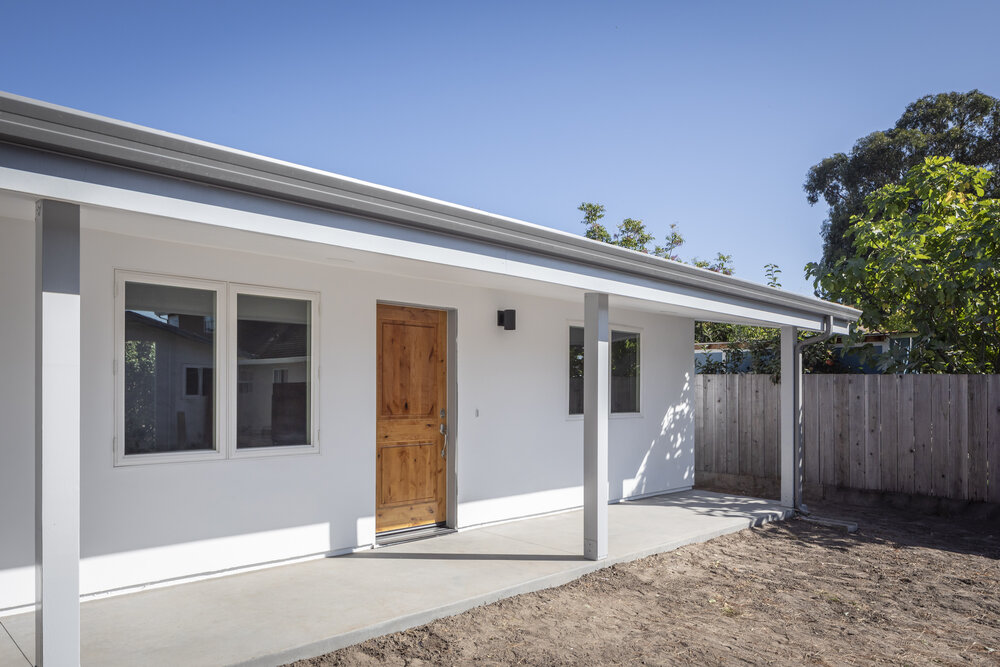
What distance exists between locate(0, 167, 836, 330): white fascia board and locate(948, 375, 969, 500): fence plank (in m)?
3.73

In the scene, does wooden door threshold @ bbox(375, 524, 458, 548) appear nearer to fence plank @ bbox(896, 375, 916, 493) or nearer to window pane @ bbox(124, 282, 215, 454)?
window pane @ bbox(124, 282, 215, 454)

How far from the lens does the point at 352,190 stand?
3703 mm


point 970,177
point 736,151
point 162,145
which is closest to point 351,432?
point 162,145

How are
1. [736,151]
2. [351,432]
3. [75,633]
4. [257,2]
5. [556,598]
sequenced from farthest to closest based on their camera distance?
[736,151] < [257,2] < [351,432] < [556,598] < [75,633]

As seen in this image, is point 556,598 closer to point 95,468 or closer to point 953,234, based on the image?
point 95,468

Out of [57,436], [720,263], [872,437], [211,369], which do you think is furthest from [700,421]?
[57,436]

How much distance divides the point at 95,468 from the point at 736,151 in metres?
16.4

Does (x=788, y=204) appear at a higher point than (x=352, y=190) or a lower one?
higher

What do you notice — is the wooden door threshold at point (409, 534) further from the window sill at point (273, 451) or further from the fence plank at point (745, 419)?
the fence plank at point (745, 419)

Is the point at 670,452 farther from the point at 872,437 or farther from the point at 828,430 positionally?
the point at 872,437

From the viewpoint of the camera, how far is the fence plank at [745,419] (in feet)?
35.5

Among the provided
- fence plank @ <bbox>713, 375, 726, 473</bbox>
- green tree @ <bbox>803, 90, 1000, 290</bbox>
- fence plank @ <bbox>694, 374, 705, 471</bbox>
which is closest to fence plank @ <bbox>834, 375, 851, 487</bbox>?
fence plank @ <bbox>713, 375, 726, 473</bbox>

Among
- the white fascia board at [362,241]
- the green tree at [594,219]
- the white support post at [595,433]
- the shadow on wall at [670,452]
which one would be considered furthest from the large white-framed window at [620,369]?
the green tree at [594,219]

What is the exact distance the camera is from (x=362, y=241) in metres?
3.83
